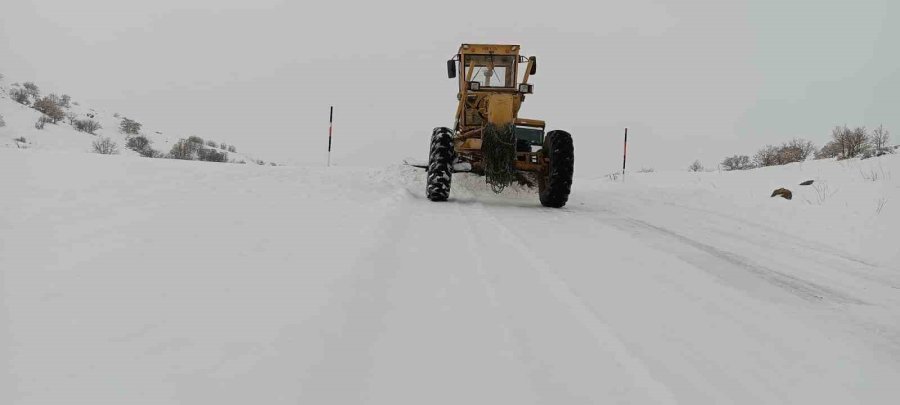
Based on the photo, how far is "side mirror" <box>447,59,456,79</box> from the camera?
372 inches

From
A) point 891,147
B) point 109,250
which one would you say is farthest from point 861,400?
point 891,147

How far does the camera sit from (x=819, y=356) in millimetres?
2088

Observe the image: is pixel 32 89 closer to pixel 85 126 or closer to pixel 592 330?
pixel 85 126

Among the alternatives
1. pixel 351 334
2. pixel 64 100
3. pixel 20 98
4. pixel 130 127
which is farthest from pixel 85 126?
pixel 351 334

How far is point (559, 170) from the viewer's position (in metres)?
7.27

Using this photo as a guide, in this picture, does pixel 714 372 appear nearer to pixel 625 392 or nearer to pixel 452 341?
pixel 625 392

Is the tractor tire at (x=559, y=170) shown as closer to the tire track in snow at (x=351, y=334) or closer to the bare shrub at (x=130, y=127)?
the tire track in snow at (x=351, y=334)

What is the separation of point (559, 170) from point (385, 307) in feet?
17.7

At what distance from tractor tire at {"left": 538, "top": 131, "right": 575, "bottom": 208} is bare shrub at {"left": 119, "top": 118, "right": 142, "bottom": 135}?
18.6 meters

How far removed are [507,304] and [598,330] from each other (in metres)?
0.44

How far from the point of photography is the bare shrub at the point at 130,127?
65.8 ft

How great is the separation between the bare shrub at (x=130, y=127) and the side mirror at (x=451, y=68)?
16.0m

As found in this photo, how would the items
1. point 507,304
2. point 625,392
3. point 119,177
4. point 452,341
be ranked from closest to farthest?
point 625,392 → point 452,341 → point 507,304 → point 119,177

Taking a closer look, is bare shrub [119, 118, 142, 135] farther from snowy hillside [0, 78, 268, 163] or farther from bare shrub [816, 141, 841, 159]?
bare shrub [816, 141, 841, 159]
